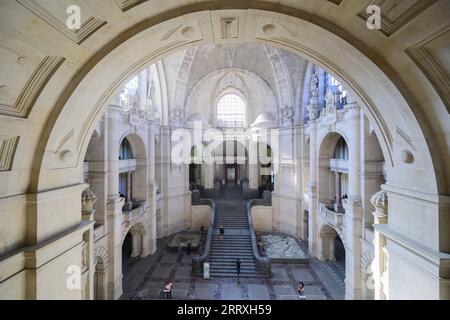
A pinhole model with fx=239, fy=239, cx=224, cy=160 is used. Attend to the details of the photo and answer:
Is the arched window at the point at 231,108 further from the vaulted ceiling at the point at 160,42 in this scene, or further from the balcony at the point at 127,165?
the vaulted ceiling at the point at 160,42

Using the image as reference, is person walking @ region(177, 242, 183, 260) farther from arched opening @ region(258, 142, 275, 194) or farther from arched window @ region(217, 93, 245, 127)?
arched window @ region(217, 93, 245, 127)

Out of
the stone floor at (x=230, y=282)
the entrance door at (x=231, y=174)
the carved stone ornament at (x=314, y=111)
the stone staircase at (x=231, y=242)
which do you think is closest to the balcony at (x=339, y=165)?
the carved stone ornament at (x=314, y=111)

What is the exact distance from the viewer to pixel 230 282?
13.7 m

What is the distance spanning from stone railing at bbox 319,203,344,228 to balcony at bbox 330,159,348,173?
8.29 ft

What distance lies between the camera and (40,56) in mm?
3545

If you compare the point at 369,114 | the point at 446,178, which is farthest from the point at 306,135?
the point at 446,178

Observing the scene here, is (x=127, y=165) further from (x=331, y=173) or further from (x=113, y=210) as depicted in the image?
(x=331, y=173)

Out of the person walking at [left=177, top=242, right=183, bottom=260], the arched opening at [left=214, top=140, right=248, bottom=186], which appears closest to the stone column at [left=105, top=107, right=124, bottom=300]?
the person walking at [left=177, top=242, right=183, bottom=260]

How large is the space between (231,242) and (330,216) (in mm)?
7067

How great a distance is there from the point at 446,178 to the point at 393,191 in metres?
1.08

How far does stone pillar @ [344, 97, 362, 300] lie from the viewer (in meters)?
11.4

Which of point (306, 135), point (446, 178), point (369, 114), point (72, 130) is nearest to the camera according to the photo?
point (446, 178)

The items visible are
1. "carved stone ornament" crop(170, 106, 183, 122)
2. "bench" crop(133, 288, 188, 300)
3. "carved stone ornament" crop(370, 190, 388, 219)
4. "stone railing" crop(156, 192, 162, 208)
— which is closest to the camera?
"carved stone ornament" crop(370, 190, 388, 219)
